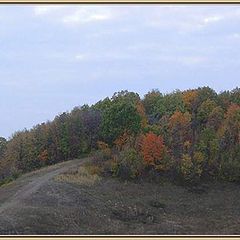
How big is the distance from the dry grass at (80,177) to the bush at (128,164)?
10.4 ft

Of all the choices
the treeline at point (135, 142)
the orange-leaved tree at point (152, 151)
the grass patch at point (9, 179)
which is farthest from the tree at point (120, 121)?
the grass patch at point (9, 179)

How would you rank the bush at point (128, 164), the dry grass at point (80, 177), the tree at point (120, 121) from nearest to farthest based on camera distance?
the dry grass at point (80, 177) → the bush at point (128, 164) → the tree at point (120, 121)

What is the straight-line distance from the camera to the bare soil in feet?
133

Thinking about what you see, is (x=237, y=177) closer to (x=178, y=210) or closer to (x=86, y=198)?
(x=178, y=210)

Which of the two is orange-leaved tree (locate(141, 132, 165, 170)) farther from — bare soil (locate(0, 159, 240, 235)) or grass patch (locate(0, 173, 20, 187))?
grass patch (locate(0, 173, 20, 187))

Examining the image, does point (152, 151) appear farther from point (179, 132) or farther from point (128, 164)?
point (179, 132)

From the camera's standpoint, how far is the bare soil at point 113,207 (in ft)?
133

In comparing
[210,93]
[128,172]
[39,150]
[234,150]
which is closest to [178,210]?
[128,172]

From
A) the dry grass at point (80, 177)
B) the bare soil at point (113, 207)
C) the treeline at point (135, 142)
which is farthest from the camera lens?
the treeline at point (135, 142)

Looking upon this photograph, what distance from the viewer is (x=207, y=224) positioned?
1780 inches

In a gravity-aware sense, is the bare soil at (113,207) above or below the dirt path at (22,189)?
below

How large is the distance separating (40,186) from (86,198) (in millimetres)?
4786

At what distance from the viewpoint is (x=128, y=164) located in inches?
2361

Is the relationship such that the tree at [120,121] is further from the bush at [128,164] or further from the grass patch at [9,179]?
the grass patch at [9,179]
